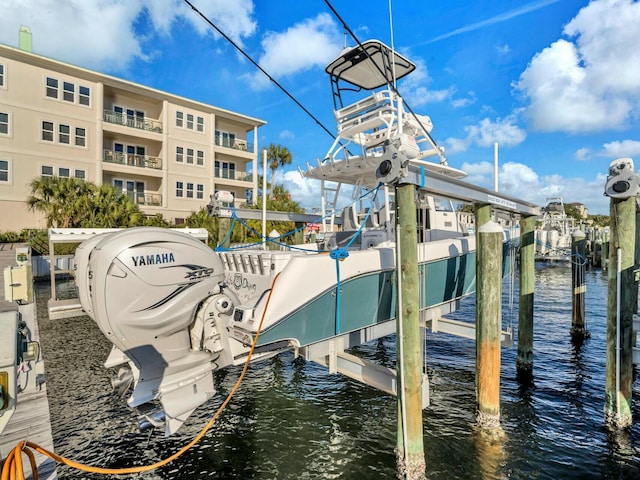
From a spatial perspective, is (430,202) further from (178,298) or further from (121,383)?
(121,383)

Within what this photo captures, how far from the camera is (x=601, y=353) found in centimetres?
909

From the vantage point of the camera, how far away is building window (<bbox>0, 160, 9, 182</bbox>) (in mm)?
21078

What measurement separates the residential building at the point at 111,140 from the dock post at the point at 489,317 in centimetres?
2227

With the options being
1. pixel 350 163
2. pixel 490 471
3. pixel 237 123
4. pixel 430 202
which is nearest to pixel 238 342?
pixel 490 471

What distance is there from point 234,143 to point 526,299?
1150 inches

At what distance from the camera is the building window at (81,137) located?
77.3 feet

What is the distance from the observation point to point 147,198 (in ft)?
87.9

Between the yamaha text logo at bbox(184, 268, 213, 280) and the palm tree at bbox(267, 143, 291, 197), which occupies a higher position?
the palm tree at bbox(267, 143, 291, 197)

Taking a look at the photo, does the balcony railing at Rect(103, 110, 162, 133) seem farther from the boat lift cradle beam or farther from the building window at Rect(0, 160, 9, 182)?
the boat lift cradle beam

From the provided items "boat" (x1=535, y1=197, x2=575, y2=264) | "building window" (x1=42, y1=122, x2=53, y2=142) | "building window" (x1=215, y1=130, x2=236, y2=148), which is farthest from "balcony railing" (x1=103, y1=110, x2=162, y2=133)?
"boat" (x1=535, y1=197, x2=575, y2=264)

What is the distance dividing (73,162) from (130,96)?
6.61 meters

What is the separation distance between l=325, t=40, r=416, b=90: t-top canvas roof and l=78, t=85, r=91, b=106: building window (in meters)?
21.3

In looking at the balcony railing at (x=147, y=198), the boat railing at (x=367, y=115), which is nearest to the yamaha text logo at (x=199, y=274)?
the boat railing at (x=367, y=115)

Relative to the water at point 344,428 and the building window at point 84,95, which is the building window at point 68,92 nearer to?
the building window at point 84,95
